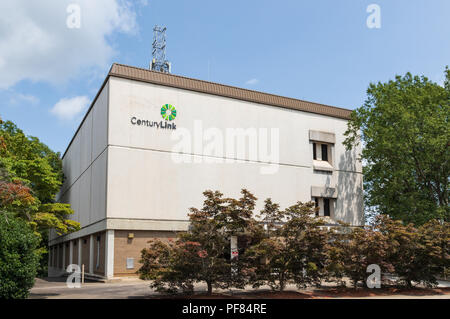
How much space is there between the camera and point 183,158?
103 feet

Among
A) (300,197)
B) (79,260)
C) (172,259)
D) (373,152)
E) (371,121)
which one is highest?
(371,121)

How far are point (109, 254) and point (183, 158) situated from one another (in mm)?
8322

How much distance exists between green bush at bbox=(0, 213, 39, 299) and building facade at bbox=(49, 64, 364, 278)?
12363 mm

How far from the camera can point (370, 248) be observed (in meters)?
20.3

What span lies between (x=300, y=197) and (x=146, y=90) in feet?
49.6

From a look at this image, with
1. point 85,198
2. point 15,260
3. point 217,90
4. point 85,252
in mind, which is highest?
point 217,90

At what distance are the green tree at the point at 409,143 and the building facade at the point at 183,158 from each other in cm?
281

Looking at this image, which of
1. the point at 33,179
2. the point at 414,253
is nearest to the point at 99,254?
the point at 33,179

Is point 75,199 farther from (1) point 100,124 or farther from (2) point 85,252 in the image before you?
(1) point 100,124

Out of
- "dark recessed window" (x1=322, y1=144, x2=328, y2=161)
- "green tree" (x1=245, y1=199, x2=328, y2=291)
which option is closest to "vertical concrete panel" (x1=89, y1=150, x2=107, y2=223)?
"green tree" (x1=245, y1=199, x2=328, y2=291)

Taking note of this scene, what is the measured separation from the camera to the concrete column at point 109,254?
2733 cm
